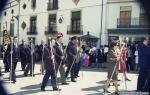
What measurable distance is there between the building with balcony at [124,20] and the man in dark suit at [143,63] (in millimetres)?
15112

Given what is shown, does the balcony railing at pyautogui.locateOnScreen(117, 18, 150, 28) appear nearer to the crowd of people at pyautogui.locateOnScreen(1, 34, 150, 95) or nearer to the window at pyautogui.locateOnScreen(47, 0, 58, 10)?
the window at pyautogui.locateOnScreen(47, 0, 58, 10)

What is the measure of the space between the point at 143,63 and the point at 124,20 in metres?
16.8

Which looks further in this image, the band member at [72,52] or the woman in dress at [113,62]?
the band member at [72,52]

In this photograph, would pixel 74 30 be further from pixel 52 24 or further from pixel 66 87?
pixel 66 87

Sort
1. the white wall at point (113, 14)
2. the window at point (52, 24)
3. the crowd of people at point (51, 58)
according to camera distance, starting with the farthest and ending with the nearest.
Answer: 1. the window at point (52, 24)
2. the white wall at point (113, 14)
3. the crowd of people at point (51, 58)

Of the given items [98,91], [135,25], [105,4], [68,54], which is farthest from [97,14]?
[98,91]

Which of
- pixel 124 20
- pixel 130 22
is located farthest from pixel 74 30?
pixel 130 22

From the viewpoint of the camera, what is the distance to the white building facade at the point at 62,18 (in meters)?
24.8

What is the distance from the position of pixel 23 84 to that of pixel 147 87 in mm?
3474

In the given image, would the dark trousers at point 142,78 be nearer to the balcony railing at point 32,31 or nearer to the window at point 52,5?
the balcony railing at point 32,31

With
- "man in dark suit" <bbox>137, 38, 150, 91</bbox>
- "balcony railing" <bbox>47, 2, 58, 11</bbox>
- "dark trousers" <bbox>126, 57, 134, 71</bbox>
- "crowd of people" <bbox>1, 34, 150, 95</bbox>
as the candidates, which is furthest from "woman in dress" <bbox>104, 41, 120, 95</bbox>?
"balcony railing" <bbox>47, 2, 58, 11</bbox>

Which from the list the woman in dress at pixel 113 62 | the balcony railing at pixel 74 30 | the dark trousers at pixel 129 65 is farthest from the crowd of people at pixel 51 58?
the balcony railing at pixel 74 30

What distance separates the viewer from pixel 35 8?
2619cm

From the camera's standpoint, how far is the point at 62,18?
27.0m
